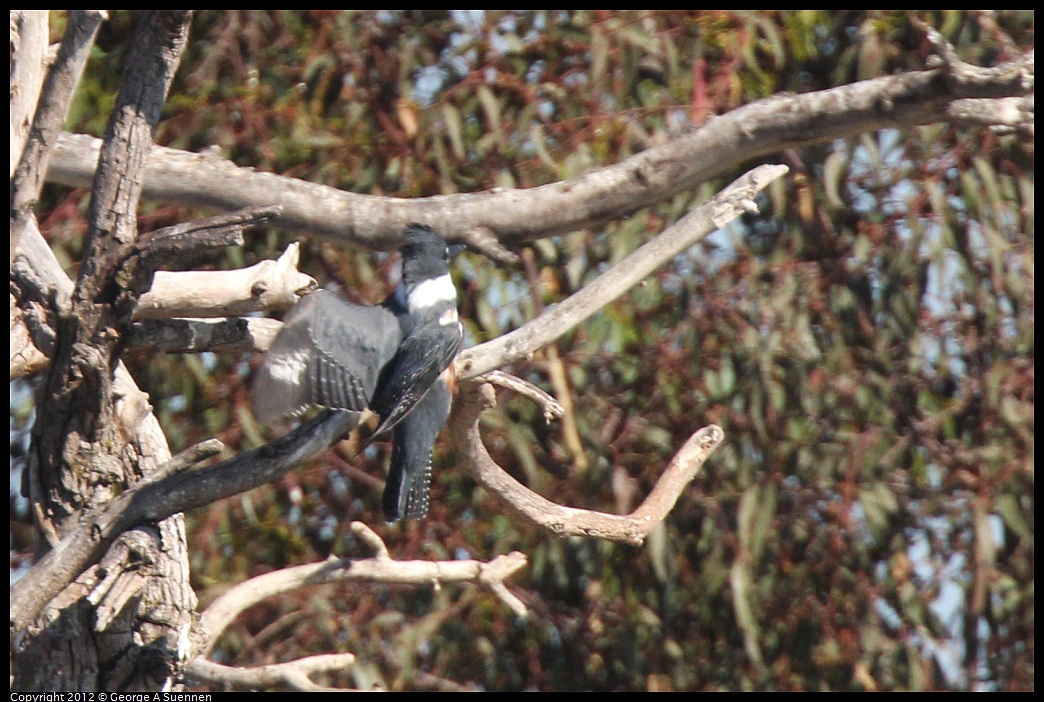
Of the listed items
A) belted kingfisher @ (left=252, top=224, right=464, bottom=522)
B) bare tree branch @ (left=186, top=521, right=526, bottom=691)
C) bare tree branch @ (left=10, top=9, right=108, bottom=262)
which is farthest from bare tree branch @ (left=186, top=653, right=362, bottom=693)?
bare tree branch @ (left=10, top=9, right=108, bottom=262)

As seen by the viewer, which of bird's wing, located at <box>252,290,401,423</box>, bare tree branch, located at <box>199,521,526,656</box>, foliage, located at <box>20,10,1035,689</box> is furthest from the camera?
foliage, located at <box>20,10,1035,689</box>

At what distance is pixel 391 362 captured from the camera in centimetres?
206

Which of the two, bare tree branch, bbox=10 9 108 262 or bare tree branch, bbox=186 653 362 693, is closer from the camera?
bare tree branch, bbox=10 9 108 262

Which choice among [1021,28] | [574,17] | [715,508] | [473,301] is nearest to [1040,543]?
[715,508]

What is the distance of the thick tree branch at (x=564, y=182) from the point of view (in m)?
2.52

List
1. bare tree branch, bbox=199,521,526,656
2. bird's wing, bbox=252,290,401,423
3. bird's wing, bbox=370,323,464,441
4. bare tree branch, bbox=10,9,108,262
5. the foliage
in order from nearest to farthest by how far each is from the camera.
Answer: bare tree branch, bbox=10,9,108,262 → bird's wing, bbox=252,290,401,423 → bird's wing, bbox=370,323,464,441 → bare tree branch, bbox=199,521,526,656 → the foliage

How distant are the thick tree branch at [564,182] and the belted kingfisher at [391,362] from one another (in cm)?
40

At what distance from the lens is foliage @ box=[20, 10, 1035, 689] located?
3178 millimetres

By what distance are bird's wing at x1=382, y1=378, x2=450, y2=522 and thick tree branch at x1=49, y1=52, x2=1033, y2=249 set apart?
1.79 ft

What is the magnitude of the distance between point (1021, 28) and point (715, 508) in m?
1.39

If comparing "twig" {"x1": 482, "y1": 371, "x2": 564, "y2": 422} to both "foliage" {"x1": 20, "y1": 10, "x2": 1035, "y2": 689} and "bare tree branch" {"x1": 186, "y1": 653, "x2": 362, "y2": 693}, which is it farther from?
"foliage" {"x1": 20, "y1": 10, "x2": 1035, "y2": 689}

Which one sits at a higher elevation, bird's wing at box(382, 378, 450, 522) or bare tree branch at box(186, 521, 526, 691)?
bird's wing at box(382, 378, 450, 522)

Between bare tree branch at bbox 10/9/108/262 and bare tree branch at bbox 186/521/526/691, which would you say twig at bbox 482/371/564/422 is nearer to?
bare tree branch at bbox 186/521/526/691
